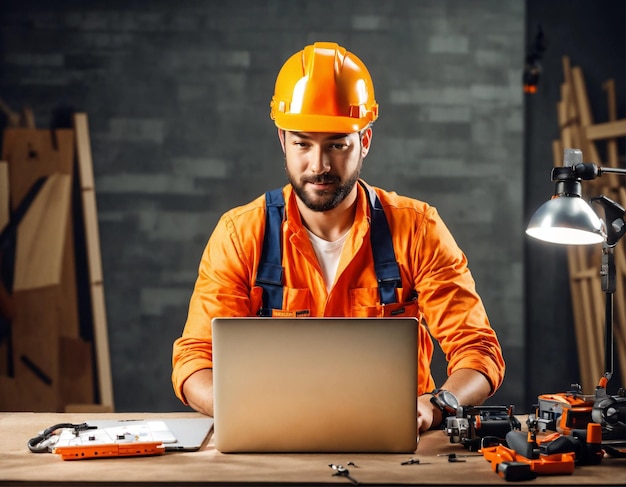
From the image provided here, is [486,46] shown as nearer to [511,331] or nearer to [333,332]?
[511,331]

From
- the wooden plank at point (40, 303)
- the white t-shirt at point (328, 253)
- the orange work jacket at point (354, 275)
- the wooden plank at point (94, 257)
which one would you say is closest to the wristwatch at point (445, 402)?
the orange work jacket at point (354, 275)

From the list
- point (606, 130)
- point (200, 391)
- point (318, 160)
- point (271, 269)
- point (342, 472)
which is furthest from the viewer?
point (606, 130)

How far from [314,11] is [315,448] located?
3.24 metres

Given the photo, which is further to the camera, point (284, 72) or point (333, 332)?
point (284, 72)

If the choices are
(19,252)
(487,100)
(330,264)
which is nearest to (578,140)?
(487,100)

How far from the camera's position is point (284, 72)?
261 cm

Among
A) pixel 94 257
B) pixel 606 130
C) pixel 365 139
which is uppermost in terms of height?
pixel 606 130

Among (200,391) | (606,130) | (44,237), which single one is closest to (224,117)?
(44,237)

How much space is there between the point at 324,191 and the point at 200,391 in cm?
78

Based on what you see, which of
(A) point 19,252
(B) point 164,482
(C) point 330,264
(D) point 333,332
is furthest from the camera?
(A) point 19,252

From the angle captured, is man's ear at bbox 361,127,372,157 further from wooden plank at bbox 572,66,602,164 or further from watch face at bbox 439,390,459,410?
wooden plank at bbox 572,66,602,164

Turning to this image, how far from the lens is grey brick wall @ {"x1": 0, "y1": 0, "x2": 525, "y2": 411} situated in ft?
14.5

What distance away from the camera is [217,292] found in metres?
A: 2.56

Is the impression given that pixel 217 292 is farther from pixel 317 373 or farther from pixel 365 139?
pixel 317 373
